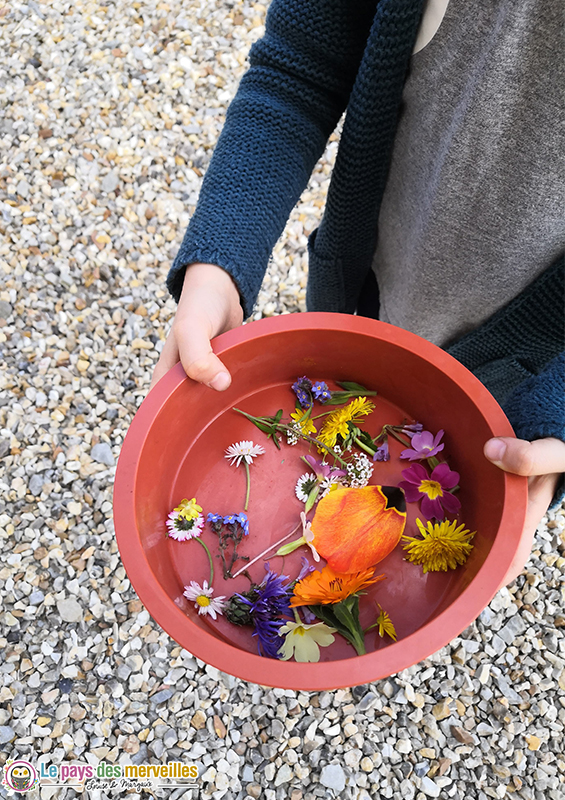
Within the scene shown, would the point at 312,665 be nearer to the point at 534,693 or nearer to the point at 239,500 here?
the point at 239,500

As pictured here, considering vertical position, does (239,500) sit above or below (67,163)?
above

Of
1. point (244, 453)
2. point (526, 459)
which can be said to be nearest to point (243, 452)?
point (244, 453)

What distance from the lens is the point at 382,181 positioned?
836 millimetres

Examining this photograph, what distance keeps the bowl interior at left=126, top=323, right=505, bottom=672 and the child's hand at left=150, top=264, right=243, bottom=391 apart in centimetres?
3

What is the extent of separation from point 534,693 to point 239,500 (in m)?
0.87

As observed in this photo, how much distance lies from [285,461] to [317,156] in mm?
469

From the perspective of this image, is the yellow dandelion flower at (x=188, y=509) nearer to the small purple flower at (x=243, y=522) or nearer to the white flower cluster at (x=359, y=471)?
the small purple flower at (x=243, y=522)

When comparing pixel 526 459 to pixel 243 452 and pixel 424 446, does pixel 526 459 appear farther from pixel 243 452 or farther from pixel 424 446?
pixel 243 452

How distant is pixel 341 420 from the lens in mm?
766

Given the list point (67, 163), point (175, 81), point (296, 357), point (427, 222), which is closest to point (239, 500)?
point (296, 357)

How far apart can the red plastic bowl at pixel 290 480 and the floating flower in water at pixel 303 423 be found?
0.02m

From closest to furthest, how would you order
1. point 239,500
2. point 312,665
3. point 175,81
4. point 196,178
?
point 312,665
point 239,500
point 196,178
point 175,81

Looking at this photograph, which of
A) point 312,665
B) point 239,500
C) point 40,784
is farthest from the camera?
point 40,784

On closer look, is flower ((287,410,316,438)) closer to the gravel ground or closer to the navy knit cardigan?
the navy knit cardigan
